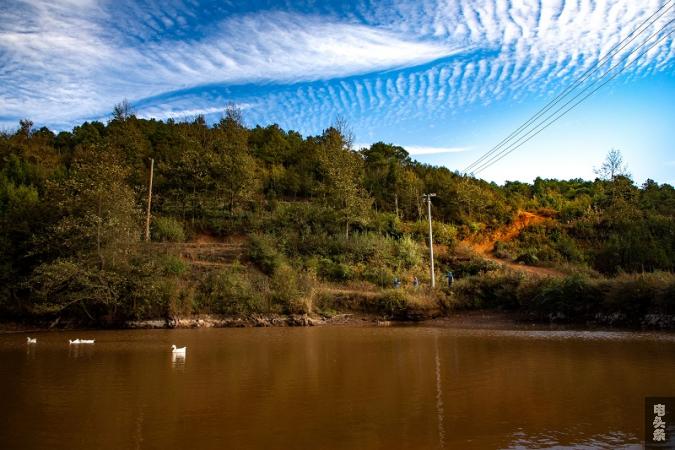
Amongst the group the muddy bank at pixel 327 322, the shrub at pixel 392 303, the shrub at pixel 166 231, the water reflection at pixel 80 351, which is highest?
the shrub at pixel 166 231

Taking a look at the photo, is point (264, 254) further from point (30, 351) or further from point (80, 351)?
point (30, 351)

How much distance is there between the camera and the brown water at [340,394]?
6.57m

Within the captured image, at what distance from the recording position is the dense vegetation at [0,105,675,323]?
2383 cm

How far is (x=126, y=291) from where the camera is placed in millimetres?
23594

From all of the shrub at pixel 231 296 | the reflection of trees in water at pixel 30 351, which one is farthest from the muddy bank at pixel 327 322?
the reflection of trees in water at pixel 30 351

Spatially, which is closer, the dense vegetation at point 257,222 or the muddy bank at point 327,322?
the muddy bank at point 327,322

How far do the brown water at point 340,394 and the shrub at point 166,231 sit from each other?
18.6 metres

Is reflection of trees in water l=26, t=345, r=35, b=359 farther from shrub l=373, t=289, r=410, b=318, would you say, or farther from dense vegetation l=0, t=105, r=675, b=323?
shrub l=373, t=289, r=410, b=318

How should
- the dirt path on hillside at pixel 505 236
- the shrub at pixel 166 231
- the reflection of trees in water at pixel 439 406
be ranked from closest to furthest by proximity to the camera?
1. the reflection of trees in water at pixel 439 406
2. the shrub at pixel 166 231
3. the dirt path on hillside at pixel 505 236

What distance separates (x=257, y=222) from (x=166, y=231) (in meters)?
6.72

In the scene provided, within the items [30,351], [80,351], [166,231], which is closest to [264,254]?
[166,231]

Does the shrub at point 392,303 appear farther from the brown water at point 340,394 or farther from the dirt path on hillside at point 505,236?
the dirt path on hillside at point 505,236

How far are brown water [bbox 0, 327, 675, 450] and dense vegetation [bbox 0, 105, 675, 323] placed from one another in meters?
8.21

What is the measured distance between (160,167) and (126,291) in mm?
22601
